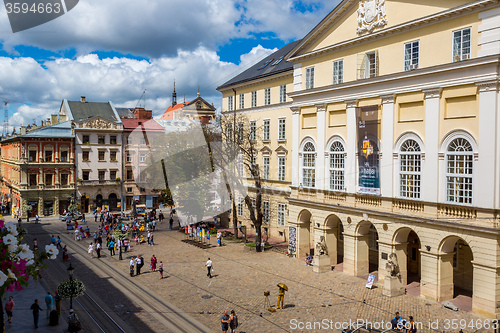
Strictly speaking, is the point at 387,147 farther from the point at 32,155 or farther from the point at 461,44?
the point at 32,155

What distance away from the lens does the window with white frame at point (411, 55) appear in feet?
92.0

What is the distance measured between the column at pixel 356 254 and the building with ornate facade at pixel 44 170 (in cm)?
4950

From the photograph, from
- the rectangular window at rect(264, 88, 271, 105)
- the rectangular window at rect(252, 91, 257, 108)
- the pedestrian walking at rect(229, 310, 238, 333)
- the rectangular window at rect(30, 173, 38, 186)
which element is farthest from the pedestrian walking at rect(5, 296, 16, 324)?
the rectangular window at rect(30, 173, 38, 186)

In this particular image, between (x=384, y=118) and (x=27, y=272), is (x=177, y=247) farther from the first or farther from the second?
(x=27, y=272)

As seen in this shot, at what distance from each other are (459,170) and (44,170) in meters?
60.0

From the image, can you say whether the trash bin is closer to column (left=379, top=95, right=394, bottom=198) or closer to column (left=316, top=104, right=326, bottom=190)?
column (left=316, top=104, right=326, bottom=190)

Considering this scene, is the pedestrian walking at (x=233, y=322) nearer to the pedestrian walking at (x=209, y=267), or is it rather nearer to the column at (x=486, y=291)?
the pedestrian walking at (x=209, y=267)

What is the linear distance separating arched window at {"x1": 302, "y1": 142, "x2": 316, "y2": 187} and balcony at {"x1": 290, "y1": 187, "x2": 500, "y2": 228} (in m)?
→ 0.80

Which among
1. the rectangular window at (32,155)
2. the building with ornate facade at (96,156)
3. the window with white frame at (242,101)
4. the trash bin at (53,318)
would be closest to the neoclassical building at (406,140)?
the window with white frame at (242,101)

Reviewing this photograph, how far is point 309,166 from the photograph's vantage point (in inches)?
1452

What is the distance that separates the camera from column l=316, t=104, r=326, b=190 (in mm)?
34938

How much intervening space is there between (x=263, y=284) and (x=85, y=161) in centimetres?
4865

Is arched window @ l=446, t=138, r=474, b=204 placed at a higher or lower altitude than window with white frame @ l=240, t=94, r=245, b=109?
lower

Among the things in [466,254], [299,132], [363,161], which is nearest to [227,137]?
[299,132]
